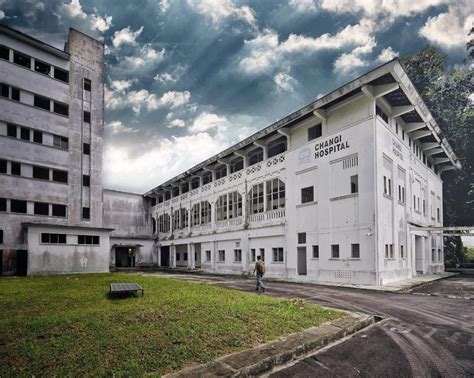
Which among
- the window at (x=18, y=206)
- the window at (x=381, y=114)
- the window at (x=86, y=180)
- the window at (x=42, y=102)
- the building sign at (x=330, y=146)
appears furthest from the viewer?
the window at (x=86, y=180)

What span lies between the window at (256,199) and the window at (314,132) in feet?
20.2

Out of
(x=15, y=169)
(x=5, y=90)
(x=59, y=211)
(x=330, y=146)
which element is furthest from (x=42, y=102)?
(x=330, y=146)

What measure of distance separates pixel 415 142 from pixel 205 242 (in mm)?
21721

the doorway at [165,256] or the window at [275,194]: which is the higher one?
the window at [275,194]

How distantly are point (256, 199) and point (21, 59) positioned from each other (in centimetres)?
2293

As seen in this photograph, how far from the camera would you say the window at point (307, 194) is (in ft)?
76.0

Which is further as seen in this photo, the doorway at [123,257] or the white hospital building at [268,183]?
the doorway at [123,257]

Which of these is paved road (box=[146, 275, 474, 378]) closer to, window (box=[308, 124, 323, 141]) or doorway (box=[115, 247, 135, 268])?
window (box=[308, 124, 323, 141])

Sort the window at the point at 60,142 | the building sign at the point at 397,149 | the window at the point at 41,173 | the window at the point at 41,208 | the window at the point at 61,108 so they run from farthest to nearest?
the window at the point at 61,108 → the window at the point at 60,142 → the window at the point at 41,173 → the window at the point at 41,208 → the building sign at the point at 397,149

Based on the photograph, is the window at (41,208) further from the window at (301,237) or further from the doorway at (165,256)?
the window at (301,237)

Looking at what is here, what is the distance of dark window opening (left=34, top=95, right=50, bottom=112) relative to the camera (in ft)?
95.5

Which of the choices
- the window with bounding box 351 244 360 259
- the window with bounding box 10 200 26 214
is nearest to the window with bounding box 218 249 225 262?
the window with bounding box 351 244 360 259

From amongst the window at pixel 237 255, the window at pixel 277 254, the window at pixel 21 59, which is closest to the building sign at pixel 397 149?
the window at pixel 277 254

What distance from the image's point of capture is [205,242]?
35.5 metres
